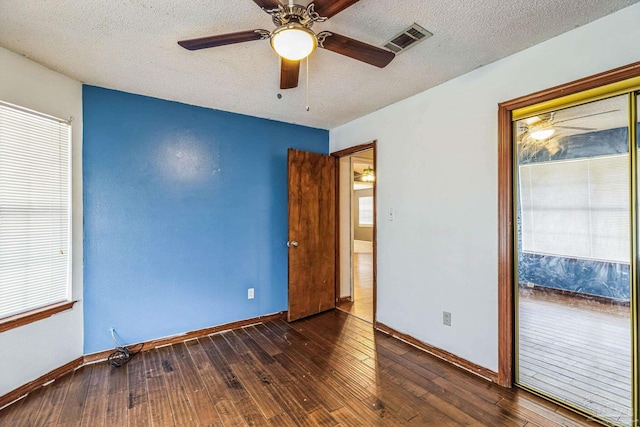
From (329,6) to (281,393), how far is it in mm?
2439

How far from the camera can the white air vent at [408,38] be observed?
185 centimetres

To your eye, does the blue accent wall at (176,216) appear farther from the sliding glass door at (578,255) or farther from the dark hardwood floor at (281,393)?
the sliding glass door at (578,255)

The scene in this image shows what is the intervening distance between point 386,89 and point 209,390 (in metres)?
2.94

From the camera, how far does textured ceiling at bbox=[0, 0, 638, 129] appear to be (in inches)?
65.1

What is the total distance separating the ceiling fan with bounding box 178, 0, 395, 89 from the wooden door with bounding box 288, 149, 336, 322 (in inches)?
76.4

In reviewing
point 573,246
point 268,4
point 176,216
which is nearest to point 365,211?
point 176,216

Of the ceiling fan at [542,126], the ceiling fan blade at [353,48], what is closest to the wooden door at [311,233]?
the ceiling fan blade at [353,48]

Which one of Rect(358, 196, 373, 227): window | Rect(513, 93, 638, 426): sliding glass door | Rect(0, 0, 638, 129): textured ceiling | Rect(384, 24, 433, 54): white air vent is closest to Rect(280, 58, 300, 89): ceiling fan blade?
Rect(0, 0, 638, 129): textured ceiling

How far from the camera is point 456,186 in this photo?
2557 millimetres

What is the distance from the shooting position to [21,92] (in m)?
2.18

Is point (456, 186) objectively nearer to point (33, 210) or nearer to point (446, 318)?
point (446, 318)

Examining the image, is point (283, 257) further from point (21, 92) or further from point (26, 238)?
point (21, 92)

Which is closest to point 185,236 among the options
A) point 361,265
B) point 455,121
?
point 455,121

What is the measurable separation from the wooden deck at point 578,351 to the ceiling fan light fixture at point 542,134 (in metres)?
1.12
